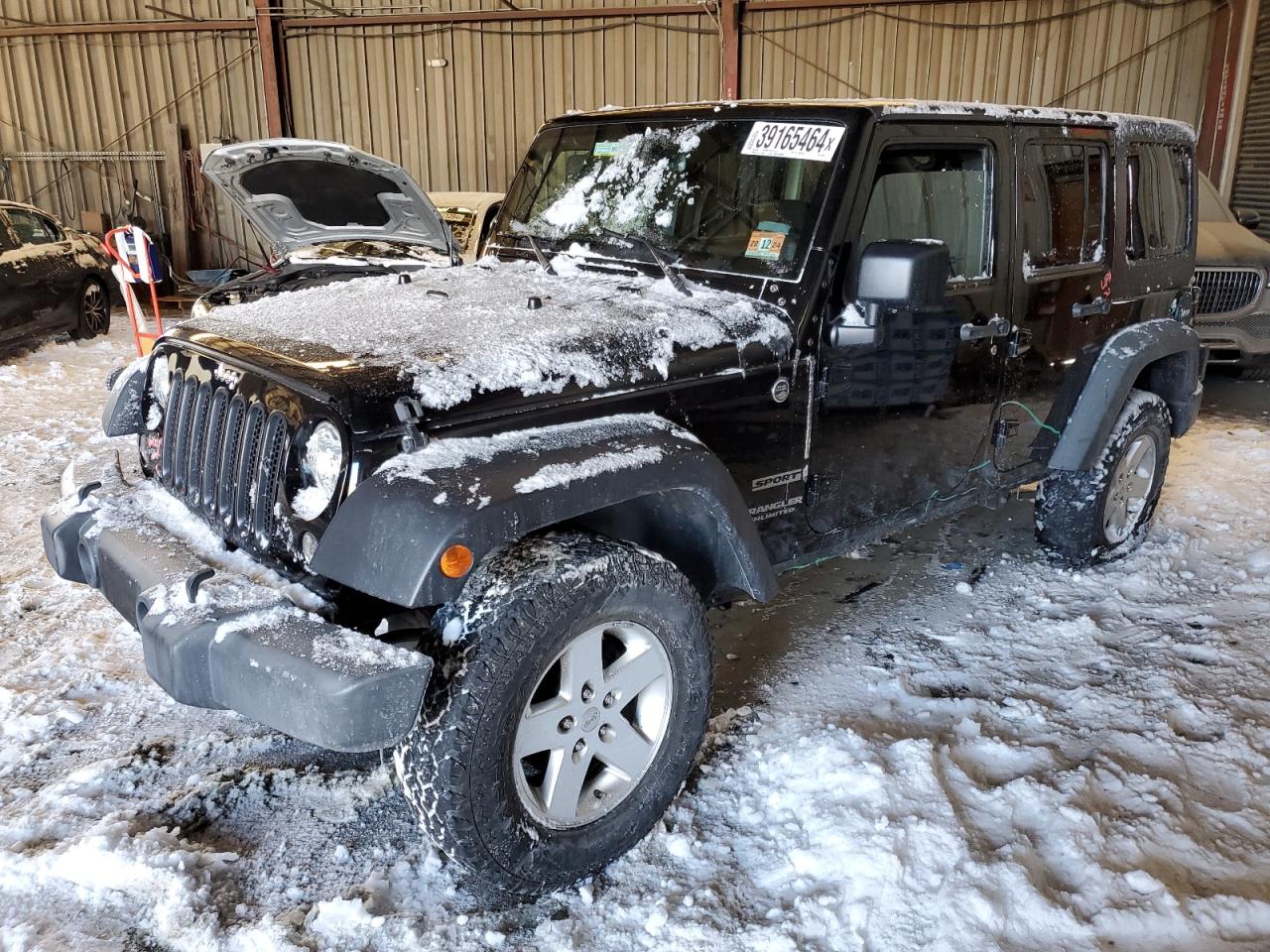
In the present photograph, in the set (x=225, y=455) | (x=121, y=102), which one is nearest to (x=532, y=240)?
(x=225, y=455)

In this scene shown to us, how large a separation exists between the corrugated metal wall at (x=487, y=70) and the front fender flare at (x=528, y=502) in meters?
10.8

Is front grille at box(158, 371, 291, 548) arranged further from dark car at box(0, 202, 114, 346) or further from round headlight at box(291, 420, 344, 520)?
dark car at box(0, 202, 114, 346)

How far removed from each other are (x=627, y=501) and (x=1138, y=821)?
5.53 feet

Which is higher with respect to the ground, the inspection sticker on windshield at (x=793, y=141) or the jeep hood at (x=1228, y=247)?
the inspection sticker on windshield at (x=793, y=141)

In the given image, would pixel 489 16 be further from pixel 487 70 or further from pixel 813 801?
pixel 813 801

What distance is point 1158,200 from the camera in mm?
4324

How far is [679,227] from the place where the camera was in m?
3.19

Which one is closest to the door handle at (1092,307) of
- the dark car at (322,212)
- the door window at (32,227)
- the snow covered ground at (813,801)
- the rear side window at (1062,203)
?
the rear side window at (1062,203)

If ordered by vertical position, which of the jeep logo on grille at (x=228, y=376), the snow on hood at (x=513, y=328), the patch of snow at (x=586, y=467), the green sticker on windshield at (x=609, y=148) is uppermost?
the green sticker on windshield at (x=609, y=148)

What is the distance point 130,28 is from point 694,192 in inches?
524

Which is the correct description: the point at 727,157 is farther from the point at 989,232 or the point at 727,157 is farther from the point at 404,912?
the point at 404,912

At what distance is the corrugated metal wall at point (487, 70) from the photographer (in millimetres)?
11586

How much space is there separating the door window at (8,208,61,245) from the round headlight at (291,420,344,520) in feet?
28.4

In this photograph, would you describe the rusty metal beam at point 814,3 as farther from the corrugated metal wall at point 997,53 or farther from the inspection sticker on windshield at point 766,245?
the inspection sticker on windshield at point 766,245
